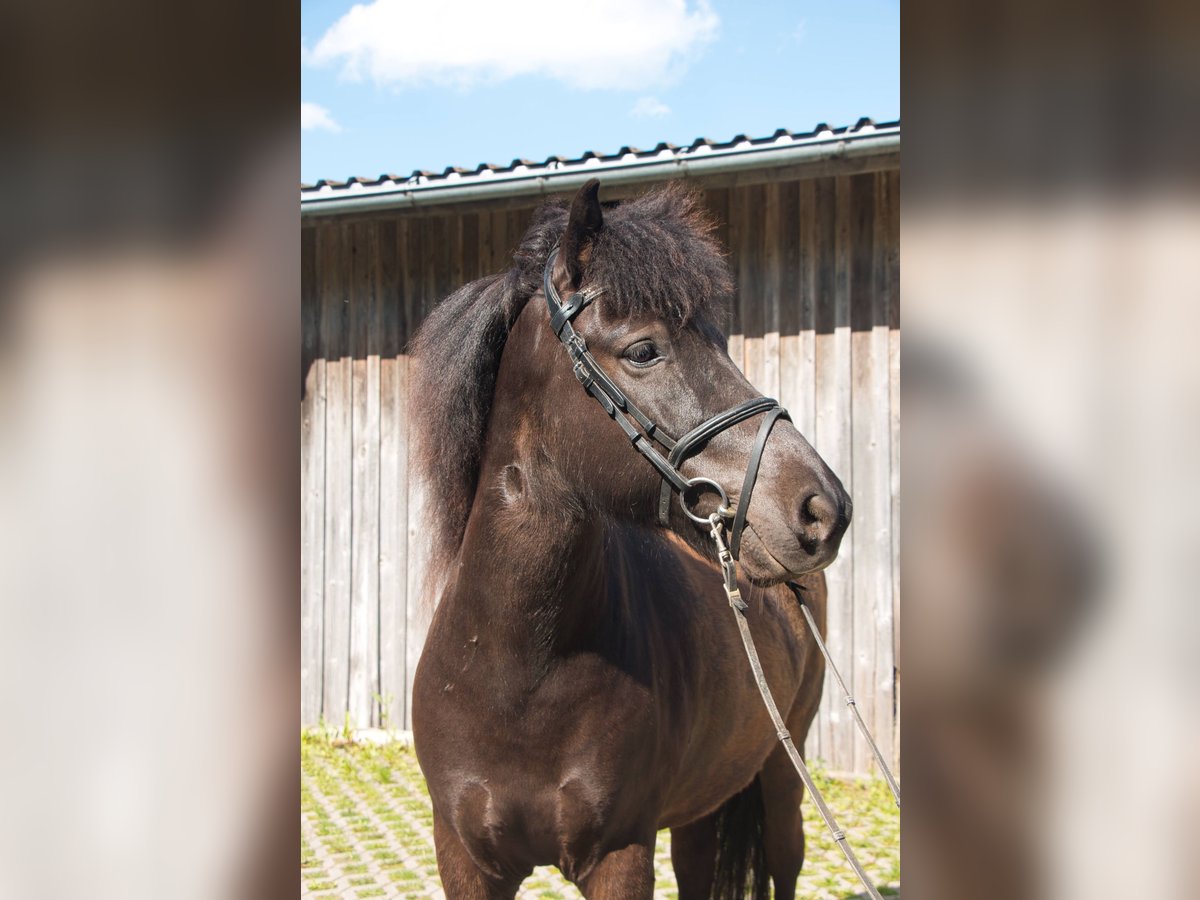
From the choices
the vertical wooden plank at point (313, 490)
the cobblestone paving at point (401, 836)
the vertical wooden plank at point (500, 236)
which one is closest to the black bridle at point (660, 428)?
the cobblestone paving at point (401, 836)

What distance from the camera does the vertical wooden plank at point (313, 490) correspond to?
7.07 metres

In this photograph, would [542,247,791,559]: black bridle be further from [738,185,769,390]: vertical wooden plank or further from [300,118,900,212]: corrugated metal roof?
[738,185,769,390]: vertical wooden plank

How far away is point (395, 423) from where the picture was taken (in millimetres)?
6879

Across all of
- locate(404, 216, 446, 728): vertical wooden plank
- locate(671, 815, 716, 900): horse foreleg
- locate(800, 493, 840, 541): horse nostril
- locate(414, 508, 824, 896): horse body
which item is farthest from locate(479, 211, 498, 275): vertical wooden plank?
→ locate(800, 493, 840, 541): horse nostril

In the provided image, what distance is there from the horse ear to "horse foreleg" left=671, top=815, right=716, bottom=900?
2.47 metres

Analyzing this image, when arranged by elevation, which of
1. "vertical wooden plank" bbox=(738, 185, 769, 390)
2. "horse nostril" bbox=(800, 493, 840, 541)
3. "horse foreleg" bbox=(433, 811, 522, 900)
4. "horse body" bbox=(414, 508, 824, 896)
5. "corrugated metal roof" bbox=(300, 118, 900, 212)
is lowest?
"horse foreleg" bbox=(433, 811, 522, 900)

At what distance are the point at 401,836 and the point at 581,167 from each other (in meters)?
4.15

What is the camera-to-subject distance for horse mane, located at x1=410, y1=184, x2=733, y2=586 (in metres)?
2.13

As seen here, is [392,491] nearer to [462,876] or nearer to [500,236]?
[500,236]

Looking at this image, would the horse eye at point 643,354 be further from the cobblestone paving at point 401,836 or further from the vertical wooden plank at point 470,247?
the vertical wooden plank at point 470,247
